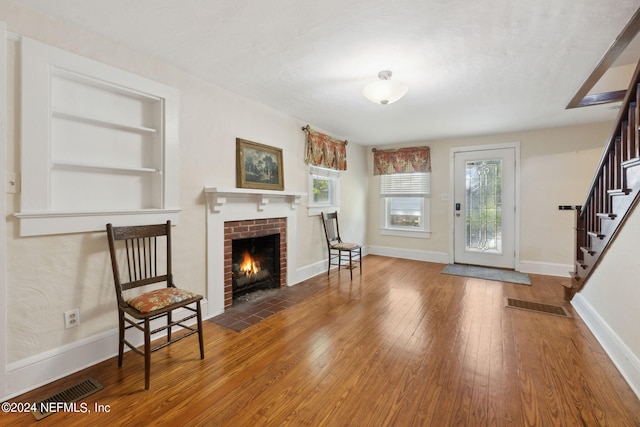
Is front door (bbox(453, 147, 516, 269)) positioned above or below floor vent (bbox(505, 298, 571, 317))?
above

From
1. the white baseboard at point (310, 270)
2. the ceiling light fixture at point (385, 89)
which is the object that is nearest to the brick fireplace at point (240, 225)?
the white baseboard at point (310, 270)

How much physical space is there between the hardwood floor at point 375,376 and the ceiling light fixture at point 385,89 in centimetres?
207

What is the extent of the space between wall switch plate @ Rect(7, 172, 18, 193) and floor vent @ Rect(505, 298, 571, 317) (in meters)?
4.34

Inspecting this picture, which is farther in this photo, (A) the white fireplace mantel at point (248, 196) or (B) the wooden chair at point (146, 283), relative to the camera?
(A) the white fireplace mantel at point (248, 196)

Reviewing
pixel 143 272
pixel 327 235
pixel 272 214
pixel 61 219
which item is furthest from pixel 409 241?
pixel 61 219

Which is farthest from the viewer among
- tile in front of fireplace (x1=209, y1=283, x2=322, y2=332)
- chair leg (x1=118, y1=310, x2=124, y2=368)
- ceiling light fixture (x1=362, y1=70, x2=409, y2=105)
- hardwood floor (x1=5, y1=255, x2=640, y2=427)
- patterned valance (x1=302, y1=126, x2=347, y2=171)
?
patterned valance (x1=302, y1=126, x2=347, y2=171)

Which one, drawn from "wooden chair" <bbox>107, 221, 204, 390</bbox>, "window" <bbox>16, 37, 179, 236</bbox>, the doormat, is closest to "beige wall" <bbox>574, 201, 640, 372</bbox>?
the doormat

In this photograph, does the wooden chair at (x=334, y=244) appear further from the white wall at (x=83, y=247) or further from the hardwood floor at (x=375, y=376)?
the white wall at (x=83, y=247)

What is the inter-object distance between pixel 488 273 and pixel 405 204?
1.90 metres

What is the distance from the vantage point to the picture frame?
10.1 ft

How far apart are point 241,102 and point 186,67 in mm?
717

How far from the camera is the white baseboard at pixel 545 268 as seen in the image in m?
4.31

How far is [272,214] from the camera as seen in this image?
3.51m

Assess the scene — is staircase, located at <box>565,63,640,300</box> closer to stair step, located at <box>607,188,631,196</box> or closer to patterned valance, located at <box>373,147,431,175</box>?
stair step, located at <box>607,188,631,196</box>
